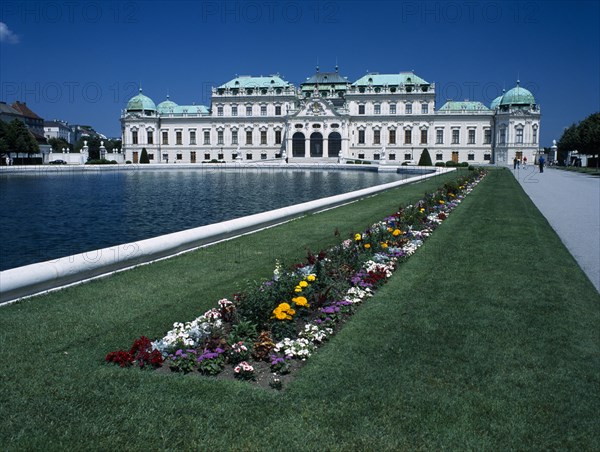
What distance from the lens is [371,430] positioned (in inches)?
160

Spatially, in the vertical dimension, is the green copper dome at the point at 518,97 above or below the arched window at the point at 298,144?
above

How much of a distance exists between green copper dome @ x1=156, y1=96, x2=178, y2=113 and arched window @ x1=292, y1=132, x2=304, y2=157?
25.4 meters

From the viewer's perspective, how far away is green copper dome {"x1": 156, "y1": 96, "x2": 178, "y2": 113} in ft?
316

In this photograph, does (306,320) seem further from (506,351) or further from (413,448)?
(413,448)

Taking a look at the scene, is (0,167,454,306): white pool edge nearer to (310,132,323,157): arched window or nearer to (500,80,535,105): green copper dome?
(310,132,323,157): arched window

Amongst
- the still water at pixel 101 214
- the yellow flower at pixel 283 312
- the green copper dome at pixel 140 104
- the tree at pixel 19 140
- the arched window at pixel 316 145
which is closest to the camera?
the yellow flower at pixel 283 312

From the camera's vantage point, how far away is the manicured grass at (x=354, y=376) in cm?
402

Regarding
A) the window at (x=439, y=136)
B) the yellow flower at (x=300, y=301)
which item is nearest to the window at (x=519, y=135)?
the window at (x=439, y=136)

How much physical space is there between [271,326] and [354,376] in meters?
1.42

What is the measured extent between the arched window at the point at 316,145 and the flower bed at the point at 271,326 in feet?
254

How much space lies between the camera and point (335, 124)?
84.1 metres

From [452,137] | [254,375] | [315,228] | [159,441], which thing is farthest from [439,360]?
[452,137]

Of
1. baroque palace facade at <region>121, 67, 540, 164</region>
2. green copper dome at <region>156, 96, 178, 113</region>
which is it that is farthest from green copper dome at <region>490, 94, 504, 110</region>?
green copper dome at <region>156, 96, 178, 113</region>

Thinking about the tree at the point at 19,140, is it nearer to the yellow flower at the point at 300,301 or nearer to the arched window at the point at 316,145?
the arched window at the point at 316,145
